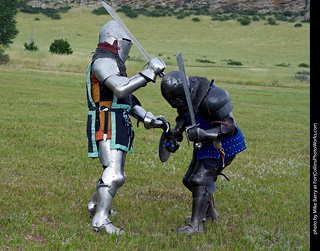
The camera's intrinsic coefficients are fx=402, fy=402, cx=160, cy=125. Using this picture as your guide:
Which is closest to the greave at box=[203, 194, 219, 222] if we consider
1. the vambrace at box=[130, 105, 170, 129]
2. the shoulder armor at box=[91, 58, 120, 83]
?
the vambrace at box=[130, 105, 170, 129]

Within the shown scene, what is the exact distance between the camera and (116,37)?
17.4 ft

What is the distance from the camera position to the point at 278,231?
17.2 feet

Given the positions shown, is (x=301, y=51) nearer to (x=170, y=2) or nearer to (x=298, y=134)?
(x=170, y=2)

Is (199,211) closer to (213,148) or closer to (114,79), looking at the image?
(213,148)

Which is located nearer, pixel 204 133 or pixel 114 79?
pixel 204 133

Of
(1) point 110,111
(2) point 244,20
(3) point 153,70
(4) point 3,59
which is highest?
(3) point 153,70

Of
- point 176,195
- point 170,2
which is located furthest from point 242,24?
point 176,195

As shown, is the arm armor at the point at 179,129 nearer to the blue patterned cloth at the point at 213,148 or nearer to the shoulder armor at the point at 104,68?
the blue patterned cloth at the point at 213,148

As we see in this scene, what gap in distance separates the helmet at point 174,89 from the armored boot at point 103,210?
51.1 inches

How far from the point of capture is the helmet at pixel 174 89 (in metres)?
4.67

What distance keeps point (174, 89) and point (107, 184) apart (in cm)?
140

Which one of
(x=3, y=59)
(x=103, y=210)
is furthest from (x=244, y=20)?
(x=103, y=210)

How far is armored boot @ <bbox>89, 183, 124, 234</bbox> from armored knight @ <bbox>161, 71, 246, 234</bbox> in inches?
34.6

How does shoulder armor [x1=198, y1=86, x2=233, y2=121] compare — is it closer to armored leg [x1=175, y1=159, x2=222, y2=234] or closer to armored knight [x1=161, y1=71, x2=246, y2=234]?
armored knight [x1=161, y1=71, x2=246, y2=234]
